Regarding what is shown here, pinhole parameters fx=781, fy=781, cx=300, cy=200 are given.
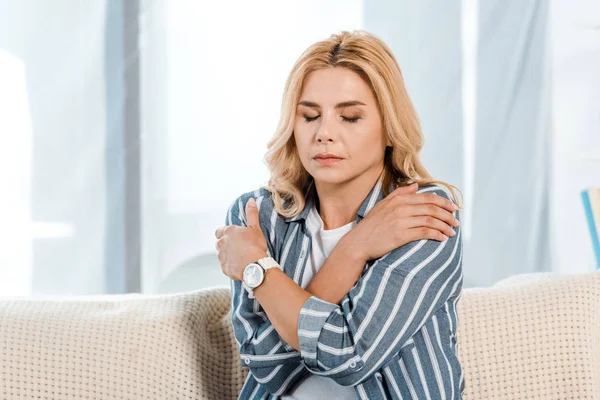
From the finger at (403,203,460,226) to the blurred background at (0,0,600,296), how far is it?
1.48m

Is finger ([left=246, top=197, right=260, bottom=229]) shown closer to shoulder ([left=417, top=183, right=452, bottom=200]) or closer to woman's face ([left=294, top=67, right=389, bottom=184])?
woman's face ([left=294, top=67, right=389, bottom=184])

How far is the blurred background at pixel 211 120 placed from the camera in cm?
271

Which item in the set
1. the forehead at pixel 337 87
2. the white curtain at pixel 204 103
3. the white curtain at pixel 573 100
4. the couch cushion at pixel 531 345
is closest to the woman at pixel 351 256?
the forehead at pixel 337 87

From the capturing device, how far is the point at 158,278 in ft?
9.13

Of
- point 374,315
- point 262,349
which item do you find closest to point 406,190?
point 374,315

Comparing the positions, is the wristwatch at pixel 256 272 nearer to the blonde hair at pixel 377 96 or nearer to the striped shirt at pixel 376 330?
the striped shirt at pixel 376 330

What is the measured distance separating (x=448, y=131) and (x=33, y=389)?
1.78 m

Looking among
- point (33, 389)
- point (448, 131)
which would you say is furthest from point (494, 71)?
point (33, 389)

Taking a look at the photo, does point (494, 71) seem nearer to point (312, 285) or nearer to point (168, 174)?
point (168, 174)

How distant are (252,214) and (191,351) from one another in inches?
11.8

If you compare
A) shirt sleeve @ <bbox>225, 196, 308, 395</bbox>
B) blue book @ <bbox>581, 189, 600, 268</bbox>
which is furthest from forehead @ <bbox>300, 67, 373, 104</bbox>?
blue book @ <bbox>581, 189, 600, 268</bbox>

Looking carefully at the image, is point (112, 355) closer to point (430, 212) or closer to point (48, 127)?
point (430, 212)

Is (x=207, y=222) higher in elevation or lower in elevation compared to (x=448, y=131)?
lower

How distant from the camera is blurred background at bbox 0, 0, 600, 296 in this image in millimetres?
2715
